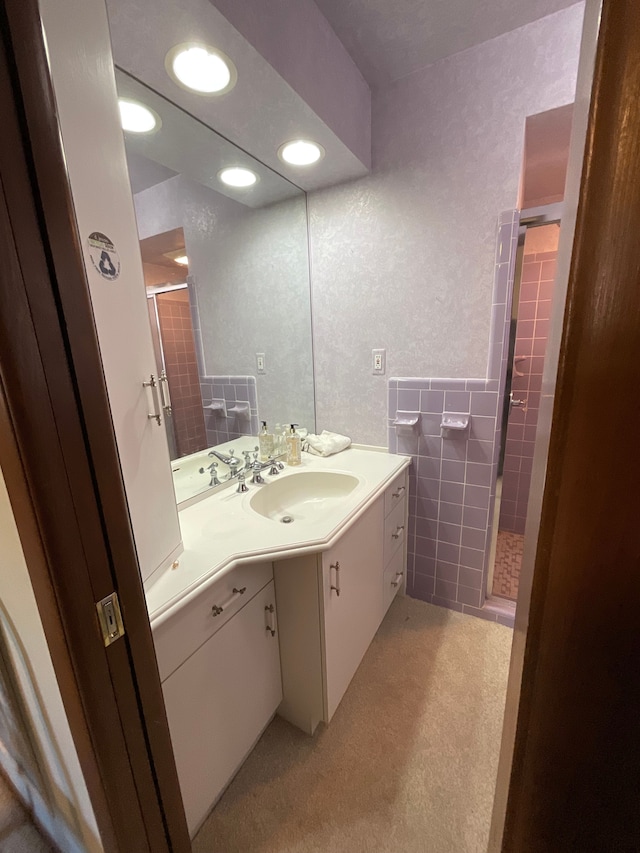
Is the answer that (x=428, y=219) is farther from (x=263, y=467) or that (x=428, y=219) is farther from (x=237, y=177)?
(x=263, y=467)

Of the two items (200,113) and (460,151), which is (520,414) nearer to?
(460,151)

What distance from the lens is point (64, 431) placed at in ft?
1.55

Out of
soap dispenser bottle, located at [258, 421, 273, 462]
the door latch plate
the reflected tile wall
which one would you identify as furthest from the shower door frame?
the door latch plate

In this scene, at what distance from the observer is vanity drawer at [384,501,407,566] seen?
5.11ft

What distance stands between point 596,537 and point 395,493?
133 cm

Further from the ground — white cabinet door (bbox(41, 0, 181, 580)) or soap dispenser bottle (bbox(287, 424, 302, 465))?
white cabinet door (bbox(41, 0, 181, 580))

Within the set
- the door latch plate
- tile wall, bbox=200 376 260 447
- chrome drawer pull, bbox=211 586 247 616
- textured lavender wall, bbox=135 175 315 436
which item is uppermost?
textured lavender wall, bbox=135 175 315 436

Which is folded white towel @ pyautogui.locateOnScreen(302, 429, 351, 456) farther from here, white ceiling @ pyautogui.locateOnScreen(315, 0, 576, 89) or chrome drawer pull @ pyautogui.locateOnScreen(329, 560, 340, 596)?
white ceiling @ pyautogui.locateOnScreen(315, 0, 576, 89)

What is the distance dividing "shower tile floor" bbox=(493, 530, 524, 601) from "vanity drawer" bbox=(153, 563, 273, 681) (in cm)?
154

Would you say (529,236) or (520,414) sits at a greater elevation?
(529,236)

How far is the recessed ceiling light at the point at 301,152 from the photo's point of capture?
4.52 ft

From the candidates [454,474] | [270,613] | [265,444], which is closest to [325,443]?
[265,444]

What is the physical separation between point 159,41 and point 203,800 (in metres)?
2.14

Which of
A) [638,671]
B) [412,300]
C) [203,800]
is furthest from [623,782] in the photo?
[412,300]
